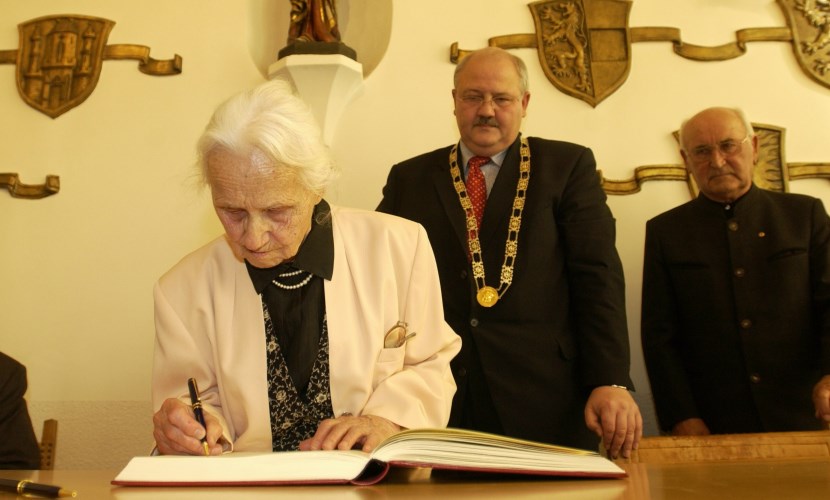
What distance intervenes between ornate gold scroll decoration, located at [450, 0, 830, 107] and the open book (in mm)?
3510

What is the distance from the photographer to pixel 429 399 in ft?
7.38

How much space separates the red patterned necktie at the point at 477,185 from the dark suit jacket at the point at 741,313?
3.26 ft

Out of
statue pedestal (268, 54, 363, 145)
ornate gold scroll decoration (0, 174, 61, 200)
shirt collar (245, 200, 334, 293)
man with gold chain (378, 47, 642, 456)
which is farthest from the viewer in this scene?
ornate gold scroll decoration (0, 174, 61, 200)

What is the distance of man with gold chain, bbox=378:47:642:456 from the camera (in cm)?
323

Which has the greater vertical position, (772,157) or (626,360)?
(772,157)

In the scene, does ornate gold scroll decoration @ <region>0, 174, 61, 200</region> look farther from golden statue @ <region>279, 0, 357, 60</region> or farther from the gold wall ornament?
golden statue @ <region>279, 0, 357, 60</region>

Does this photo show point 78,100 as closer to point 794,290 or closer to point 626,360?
point 626,360

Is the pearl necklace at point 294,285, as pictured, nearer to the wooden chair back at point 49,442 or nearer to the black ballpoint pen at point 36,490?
the black ballpoint pen at point 36,490

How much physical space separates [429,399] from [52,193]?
3.35m

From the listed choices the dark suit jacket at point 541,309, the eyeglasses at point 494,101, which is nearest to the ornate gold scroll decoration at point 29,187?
the dark suit jacket at point 541,309

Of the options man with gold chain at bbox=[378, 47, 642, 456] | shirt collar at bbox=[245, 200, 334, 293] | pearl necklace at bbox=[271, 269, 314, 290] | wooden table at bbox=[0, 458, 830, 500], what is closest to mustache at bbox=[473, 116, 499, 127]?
man with gold chain at bbox=[378, 47, 642, 456]

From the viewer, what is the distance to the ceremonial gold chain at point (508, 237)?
329 cm

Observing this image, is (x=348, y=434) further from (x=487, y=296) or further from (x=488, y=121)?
(x=488, y=121)

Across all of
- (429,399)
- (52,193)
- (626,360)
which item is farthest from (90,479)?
(52,193)
